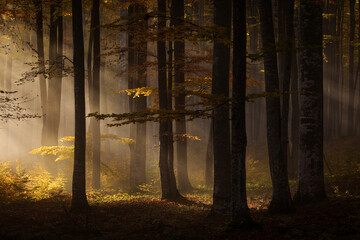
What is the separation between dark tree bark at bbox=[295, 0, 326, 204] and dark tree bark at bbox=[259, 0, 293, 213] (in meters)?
1.04

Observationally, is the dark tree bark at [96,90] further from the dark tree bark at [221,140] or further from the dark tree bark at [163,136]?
the dark tree bark at [221,140]

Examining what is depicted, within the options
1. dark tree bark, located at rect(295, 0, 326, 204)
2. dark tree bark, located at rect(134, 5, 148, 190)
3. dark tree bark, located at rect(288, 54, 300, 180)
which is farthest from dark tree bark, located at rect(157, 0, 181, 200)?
dark tree bark, located at rect(288, 54, 300, 180)

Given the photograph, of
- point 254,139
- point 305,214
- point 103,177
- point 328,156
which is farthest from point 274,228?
point 254,139

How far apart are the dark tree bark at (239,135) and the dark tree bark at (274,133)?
6.00 feet

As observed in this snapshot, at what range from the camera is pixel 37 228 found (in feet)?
30.0

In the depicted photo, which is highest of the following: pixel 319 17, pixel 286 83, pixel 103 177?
pixel 319 17

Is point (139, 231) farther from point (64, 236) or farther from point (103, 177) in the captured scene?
point (103, 177)

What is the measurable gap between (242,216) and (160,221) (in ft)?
8.91

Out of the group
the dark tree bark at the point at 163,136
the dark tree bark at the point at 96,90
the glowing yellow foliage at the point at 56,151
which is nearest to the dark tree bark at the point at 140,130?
the dark tree bark at the point at 96,90

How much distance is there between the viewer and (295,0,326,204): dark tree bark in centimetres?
1103

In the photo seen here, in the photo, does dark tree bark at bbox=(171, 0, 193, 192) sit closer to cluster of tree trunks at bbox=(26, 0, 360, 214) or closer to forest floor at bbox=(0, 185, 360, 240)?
cluster of tree trunks at bbox=(26, 0, 360, 214)

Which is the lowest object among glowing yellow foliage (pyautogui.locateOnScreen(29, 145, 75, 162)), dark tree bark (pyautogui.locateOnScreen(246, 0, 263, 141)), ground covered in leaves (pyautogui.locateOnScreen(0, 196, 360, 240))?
ground covered in leaves (pyautogui.locateOnScreen(0, 196, 360, 240))

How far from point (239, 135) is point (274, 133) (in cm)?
236

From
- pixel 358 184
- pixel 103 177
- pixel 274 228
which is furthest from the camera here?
pixel 103 177
